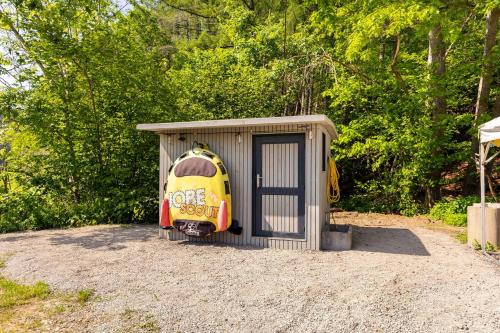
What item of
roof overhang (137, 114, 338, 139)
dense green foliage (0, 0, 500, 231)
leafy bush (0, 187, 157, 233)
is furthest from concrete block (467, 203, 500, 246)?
leafy bush (0, 187, 157, 233)

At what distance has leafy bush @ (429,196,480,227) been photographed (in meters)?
7.77

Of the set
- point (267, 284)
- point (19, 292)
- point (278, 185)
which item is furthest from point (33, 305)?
point (278, 185)

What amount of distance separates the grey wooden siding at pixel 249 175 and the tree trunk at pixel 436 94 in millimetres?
4791

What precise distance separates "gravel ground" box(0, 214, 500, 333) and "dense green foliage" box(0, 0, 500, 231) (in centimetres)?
239

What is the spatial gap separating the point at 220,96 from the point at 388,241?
6062 millimetres

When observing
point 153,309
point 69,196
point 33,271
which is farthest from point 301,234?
point 69,196

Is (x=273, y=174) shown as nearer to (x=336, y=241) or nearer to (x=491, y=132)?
(x=336, y=241)

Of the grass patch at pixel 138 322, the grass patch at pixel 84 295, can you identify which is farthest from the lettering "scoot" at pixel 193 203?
the grass patch at pixel 138 322

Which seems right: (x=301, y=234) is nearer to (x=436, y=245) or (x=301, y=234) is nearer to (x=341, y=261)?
(x=341, y=261)

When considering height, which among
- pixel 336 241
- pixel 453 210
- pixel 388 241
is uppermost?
pixel 453 210

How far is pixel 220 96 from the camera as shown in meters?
9.69

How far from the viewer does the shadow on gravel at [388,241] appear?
17.4 ft

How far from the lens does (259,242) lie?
5469 mm

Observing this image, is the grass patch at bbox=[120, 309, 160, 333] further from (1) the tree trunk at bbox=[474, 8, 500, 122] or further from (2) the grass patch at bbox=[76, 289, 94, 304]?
(1) the tree trunk at bbox=[474, 8, 500, 122]
